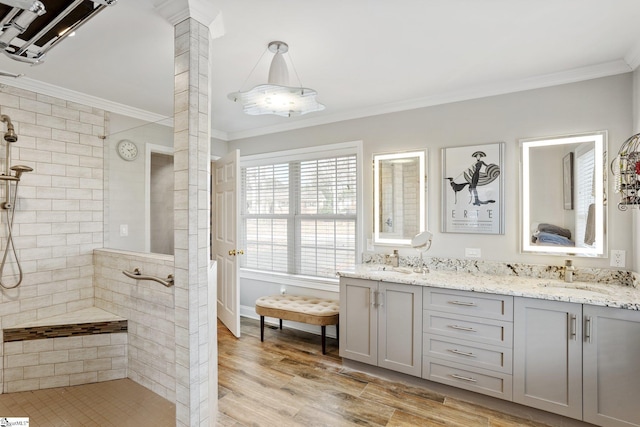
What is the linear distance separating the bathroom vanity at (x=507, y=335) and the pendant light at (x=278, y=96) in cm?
152

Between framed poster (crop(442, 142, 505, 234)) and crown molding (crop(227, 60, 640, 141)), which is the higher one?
crown molding (crop(227, 60, 640, 141))

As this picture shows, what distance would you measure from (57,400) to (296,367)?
181 centimetres

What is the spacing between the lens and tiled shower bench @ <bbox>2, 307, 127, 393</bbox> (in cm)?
248

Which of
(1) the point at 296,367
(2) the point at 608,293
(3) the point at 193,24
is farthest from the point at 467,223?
(3) the point at 193,24

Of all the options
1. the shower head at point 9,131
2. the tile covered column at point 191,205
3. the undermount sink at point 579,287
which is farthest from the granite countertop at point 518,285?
the shower head at point 9,131

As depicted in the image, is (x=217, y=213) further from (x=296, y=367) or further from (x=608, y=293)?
(x=608, y=293)

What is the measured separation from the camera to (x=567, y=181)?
8.39 feet

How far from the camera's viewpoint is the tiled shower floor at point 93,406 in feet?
6.97

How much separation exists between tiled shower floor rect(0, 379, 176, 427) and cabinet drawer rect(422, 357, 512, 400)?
1.87 m

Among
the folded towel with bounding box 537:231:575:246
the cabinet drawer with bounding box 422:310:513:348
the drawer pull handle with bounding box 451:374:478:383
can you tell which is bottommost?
the drawer pull handle with bounding box 451:374:478:383

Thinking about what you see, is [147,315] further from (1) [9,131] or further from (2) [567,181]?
(2) [567,181]

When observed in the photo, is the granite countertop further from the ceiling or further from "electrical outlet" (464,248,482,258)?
the ceiling

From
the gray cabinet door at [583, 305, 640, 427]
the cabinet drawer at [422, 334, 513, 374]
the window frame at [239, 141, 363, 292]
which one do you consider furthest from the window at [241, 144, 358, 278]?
the gray cabinet door at [583, 305, 640, 427]

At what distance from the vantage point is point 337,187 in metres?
3.66
